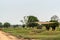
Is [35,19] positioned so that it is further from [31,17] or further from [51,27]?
[51,27]

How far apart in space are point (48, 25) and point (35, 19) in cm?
5224

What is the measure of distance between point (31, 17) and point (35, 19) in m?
2.41

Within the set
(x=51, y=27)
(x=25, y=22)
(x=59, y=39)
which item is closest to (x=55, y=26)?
(x=51, y=27)

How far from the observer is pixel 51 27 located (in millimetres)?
60812

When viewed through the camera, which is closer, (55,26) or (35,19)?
(55,26)

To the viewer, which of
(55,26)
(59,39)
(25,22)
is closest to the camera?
(59,39)

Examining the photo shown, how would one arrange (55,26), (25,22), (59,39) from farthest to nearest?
(25,22) → (55,26) → (59,39)

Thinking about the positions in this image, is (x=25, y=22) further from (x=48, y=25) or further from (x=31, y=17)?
(x=48, y=25)

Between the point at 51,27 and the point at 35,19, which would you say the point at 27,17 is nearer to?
the point at 35,19

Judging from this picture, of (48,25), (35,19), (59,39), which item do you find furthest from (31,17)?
(59,39)

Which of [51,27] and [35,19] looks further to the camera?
[35,19]

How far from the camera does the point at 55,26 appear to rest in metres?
60.5

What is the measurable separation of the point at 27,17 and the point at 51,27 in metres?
53.7

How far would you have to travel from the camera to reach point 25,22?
358ft
